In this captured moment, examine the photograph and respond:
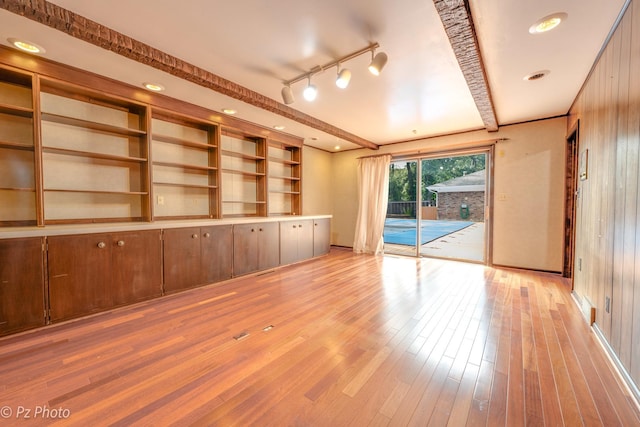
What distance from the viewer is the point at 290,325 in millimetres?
2266

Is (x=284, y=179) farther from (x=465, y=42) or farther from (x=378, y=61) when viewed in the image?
(x=465, y=42)

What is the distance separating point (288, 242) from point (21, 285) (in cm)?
310

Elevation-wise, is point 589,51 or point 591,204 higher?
point 589,51

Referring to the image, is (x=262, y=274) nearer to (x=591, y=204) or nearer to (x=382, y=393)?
(x=382, y=393)

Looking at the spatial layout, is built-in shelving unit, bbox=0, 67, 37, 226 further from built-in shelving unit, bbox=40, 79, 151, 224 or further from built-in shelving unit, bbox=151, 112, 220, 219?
built-in shelving unit, bbox=151, 112, 220, 219

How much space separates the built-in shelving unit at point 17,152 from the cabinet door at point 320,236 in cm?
385

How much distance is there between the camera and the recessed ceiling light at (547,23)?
1.79 m

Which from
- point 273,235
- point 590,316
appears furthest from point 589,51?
point 273,235

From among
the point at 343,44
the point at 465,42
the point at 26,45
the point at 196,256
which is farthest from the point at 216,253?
the point at 465,42

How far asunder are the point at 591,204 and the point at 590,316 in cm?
103

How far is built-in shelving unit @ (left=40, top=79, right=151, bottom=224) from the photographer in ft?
8.37

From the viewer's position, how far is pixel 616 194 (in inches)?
71.1

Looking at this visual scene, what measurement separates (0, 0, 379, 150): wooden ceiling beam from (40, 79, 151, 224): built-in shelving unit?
3.02 feet

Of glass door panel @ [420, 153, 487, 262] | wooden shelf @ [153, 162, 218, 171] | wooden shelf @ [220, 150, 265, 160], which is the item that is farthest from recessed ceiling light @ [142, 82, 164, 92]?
glass door panel @ [420, 153, 487, 262]
